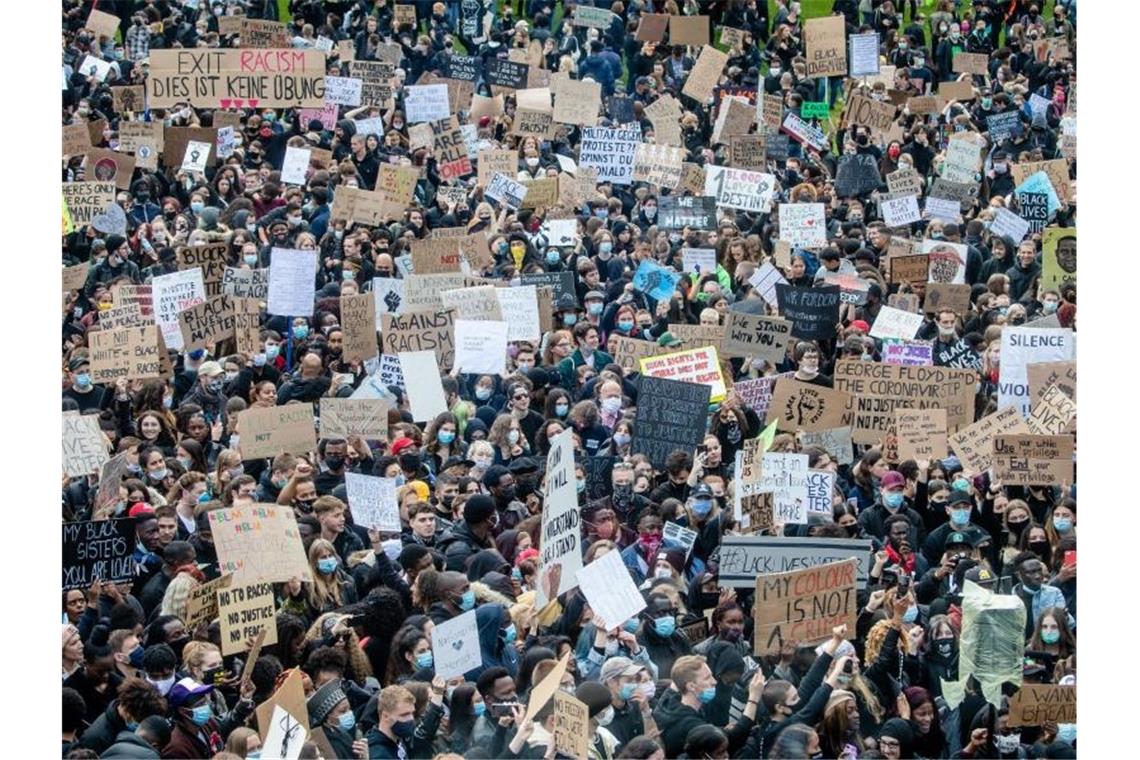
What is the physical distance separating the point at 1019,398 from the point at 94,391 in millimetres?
6255

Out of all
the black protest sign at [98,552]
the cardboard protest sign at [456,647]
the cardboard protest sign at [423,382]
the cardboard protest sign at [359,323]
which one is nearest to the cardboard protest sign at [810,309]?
the cardboard protest sign at [423,382]

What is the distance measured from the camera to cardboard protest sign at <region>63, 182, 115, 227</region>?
58.9 feet

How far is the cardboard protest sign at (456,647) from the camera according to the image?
1085 cm

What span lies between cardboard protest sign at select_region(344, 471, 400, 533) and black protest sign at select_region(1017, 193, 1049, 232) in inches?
313

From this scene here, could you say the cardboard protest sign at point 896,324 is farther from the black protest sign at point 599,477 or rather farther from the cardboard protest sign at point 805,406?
the black protest sign at point 599,477

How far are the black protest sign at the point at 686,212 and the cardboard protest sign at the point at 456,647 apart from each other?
26.9ft

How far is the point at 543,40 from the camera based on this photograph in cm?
2402

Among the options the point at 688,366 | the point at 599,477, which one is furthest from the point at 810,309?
the point at 599,477

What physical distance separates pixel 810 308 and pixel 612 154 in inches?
190

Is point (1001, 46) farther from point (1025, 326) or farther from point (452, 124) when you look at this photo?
point (1025, 326)

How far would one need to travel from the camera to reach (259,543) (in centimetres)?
1169

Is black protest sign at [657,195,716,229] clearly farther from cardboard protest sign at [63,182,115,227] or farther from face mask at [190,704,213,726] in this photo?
face mask at [190,704,213,726]

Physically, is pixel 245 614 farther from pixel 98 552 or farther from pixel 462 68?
pixel 462 68

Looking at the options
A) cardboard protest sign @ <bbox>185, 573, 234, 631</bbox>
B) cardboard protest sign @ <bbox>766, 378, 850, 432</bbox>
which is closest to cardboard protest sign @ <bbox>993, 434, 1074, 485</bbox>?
cardboard protest sign @ <bbox>766, 378, 850, 432</bbox>
